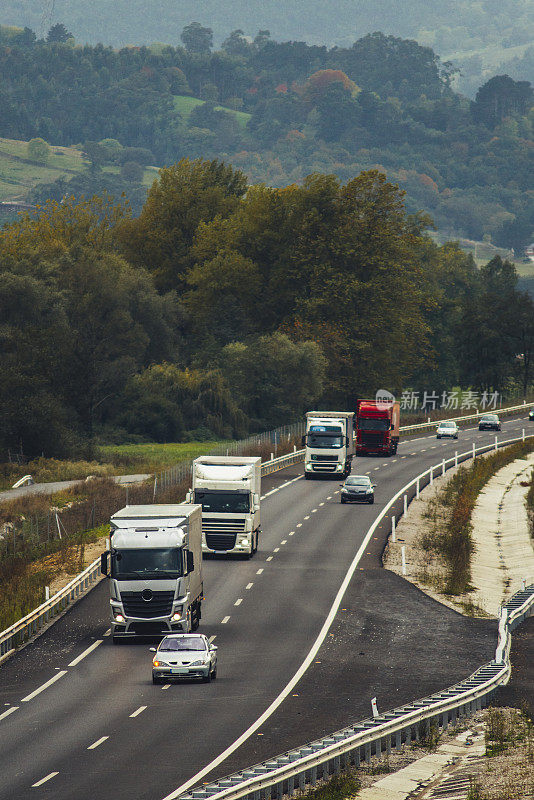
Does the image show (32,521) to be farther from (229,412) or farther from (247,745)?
(229,412)

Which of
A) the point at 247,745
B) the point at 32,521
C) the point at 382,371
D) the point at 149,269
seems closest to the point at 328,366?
the point at 382,371

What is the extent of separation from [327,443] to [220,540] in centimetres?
2449

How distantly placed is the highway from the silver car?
41 cm

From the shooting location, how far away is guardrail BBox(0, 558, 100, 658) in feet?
113

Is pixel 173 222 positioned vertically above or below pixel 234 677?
above

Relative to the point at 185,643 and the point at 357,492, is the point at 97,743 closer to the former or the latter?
the point at 185,643

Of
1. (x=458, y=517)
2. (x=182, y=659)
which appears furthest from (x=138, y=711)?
(x=458, y=517)

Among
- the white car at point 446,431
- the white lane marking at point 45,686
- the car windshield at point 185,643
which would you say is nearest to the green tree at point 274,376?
the white car at point 446,431

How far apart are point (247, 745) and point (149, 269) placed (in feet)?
338

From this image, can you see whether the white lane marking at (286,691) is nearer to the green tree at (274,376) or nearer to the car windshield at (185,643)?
the car windshield at (185,643)

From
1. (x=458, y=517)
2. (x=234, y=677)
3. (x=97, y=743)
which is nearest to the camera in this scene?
(x=97, y=743)

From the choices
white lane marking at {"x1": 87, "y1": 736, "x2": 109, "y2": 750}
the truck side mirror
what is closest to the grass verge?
the truck side mirror

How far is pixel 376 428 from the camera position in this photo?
86312 mm

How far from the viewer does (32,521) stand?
5900 cm
